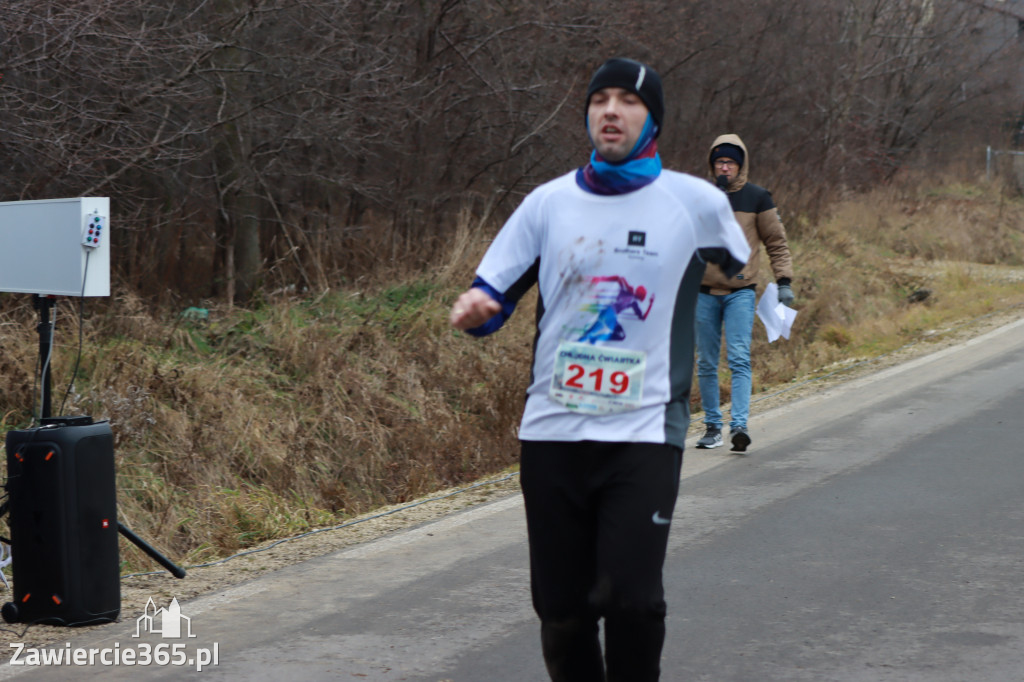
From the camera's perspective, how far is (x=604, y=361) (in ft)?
10.5

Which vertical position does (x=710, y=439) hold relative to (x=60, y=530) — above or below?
below

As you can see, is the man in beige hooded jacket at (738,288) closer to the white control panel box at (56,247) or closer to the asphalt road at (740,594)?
the asphalt road at (740,594)

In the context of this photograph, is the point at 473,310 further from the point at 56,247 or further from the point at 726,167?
the point at 726,167

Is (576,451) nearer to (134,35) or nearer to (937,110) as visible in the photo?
(134,35)

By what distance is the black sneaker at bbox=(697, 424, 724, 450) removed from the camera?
860cm

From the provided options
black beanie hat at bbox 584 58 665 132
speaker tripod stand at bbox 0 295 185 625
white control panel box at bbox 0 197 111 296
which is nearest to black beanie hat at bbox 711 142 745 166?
white control panel box at bbox 0 197 111 296

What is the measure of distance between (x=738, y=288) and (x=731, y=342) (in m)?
0.39

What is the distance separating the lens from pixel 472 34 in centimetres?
1609

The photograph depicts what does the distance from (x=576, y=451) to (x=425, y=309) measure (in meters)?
10.1

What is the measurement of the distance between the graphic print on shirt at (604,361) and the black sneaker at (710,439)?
5.49 m

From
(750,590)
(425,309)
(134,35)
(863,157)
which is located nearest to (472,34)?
(425,309)

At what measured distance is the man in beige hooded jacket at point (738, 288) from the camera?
26.2 feet

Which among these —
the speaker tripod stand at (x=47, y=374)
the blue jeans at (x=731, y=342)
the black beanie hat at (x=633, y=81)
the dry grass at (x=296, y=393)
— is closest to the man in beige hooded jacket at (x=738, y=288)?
the blue jeans at (x=731, y=342)

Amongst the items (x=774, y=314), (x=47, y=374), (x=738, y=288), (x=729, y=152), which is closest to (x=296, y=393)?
(x=738, y=288)
